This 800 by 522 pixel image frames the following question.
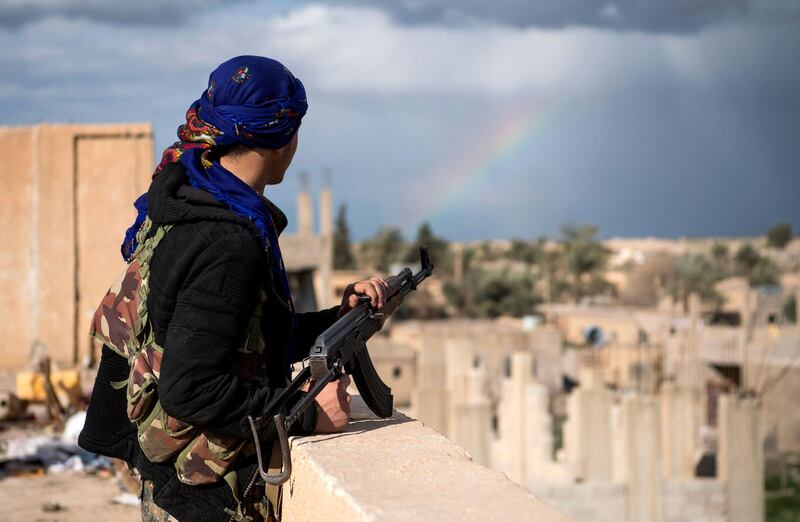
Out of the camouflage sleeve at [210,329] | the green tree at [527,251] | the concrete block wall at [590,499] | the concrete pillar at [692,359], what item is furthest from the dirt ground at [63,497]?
the green tree at [527,251]

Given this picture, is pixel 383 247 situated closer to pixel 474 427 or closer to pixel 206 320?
pixel 474 427

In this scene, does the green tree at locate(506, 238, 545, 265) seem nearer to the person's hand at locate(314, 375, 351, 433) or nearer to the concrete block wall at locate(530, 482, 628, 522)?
the concrete block wall at locate(530, 482, 628, 522)

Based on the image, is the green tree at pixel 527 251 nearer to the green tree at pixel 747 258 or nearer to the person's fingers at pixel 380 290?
the green tree at pixel 747 258

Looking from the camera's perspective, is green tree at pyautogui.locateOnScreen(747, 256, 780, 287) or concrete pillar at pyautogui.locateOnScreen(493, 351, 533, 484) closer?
concrete pillar at pyautogui.locateOnScreen(493, 351, 533, 484)

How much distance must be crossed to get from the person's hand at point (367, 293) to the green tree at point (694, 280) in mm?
42101

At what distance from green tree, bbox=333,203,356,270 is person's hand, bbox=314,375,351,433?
55.0 meters

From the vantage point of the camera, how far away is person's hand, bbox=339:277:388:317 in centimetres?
250

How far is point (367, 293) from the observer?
98.7 inches

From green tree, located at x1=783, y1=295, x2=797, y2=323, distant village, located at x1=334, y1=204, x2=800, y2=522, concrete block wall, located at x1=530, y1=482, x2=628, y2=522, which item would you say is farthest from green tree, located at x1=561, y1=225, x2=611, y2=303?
→ concrete block wall, located at x1=530, y1=482, x2=628, y2=522

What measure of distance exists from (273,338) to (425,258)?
1042mm

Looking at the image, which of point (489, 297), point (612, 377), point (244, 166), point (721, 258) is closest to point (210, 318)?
point (244, 166)

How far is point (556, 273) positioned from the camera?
59.4 m

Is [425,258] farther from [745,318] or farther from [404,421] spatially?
[745,318]

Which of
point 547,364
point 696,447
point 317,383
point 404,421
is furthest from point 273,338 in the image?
point 547,364
